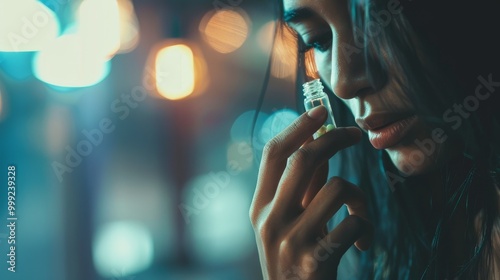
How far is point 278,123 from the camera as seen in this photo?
95cm

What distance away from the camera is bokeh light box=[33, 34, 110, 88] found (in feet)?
3.16

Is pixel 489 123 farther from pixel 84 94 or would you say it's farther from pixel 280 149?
pixel 84 94

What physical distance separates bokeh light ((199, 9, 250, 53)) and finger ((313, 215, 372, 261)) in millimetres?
513

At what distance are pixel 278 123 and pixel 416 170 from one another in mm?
317

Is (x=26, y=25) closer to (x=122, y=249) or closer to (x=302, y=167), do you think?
(x=122, y=249)

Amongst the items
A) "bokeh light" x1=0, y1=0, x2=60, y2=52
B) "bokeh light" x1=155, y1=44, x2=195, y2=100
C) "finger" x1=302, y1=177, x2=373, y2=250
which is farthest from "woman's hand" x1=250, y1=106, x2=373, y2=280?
"bokeh light" x1=0, y1=0, x2=60, y2=52

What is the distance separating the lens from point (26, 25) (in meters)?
0.96

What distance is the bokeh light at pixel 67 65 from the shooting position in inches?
37.9

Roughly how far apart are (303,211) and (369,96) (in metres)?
0.19

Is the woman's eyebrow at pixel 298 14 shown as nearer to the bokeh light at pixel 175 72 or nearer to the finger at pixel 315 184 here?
the finger at pixel 315 184

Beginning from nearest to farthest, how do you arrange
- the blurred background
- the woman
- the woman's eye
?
the woman < the woman's eye < the blurred background

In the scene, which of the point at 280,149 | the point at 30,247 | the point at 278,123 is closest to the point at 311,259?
the point at 280,149

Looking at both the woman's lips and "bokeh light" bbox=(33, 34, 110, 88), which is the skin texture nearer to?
the woman's lips

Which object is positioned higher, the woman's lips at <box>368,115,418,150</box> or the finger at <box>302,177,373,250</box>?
the woman's lips at <box>368,115,418,150</box>
